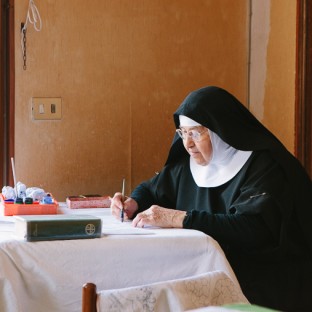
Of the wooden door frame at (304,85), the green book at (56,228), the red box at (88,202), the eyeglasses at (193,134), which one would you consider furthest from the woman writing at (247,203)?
the wooden door frame at (304,85)

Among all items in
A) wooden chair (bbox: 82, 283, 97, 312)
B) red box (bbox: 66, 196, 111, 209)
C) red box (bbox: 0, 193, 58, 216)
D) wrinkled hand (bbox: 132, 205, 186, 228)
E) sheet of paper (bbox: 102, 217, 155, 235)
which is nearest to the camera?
wooden chair (bbox: 82, 283, 97, 312)

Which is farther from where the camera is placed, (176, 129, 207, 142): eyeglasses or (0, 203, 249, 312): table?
(176, 129, 207, 142): eyeglasses

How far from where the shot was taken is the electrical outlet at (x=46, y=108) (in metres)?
3.89

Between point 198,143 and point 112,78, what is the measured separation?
1.20 metres

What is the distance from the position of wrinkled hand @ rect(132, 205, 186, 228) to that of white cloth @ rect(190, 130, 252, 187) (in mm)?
371

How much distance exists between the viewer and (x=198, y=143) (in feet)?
9.82

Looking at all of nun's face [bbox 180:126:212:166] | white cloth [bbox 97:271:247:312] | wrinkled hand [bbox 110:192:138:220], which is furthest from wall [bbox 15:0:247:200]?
white cloth [bbox 97:271:247:312]

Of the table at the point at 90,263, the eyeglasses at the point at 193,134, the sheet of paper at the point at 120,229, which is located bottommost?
the table at the point at 90,263

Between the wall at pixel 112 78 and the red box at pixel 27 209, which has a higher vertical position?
the wall at pixel 112 78

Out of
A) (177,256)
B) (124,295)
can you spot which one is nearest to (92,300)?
(124,295)

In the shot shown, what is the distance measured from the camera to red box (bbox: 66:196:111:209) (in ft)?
10.6

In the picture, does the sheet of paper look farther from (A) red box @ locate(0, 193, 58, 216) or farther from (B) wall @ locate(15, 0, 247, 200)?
(B) wall @ locate(15, 0, 247, 200)

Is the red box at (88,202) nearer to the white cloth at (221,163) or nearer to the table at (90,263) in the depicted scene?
the white cloth at (221,163)

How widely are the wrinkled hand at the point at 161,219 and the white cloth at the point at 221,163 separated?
0.37m
